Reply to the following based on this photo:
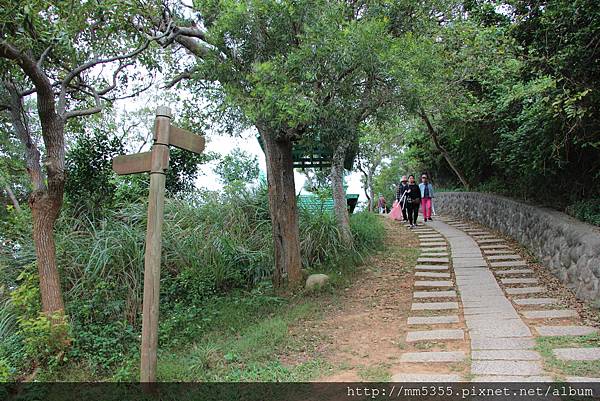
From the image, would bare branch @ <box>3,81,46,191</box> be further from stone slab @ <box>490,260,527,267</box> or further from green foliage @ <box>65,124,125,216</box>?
stone slab @ <box>490,260,527,267</box>

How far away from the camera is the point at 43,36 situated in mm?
4270

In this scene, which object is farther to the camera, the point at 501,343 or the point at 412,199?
the point at 412,199

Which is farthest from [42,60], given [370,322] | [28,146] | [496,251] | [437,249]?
[496,251]

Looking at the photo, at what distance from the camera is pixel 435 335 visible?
14.9ft

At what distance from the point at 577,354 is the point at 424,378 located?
147cm

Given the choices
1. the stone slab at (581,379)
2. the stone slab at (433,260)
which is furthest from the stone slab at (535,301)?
the stone slab at (433,260)

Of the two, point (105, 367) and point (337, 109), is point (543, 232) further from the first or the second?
point (105, 367)

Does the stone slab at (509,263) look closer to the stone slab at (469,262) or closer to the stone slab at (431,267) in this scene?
the stone slab at (469,262)

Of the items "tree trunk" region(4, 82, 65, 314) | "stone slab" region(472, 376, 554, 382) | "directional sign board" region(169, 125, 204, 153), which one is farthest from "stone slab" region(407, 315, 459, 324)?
"tree trunk" region(4, 82, 65, 314)

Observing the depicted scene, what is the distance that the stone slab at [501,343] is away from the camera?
406cm

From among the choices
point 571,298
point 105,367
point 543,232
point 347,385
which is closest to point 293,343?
point 347,385

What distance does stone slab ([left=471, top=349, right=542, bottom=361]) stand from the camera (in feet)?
12.5

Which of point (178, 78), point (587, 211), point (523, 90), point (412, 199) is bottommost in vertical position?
point (587, 211)

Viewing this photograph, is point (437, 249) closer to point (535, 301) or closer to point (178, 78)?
point (535, 301)
